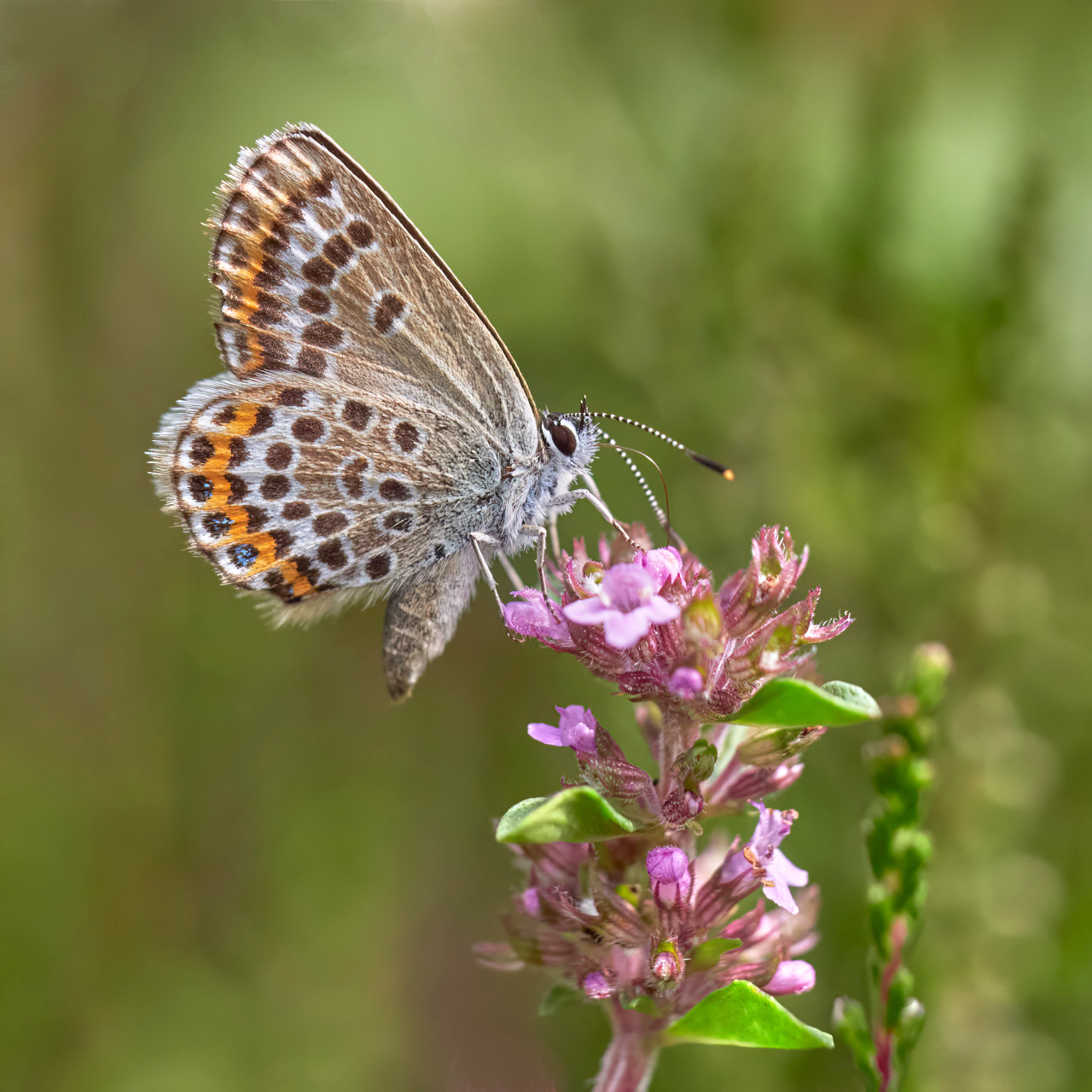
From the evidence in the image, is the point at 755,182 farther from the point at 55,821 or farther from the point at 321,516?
the point at 55,821

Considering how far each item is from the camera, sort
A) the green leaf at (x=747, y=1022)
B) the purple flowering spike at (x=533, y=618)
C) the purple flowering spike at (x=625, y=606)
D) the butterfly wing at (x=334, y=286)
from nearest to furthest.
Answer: the green leaf at (x=747, y=1022) < the purple flowering spike at (x=625, y=606) < the purple flowering spike at (x=533, y=618) < the butterfly wing at (x=334, y=286)

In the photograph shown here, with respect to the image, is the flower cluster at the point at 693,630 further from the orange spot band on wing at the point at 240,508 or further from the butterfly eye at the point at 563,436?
the orange spot band on wing at the point at 240,508

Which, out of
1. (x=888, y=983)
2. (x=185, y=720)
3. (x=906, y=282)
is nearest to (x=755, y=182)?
(x=906, y=282)

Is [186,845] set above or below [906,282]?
below

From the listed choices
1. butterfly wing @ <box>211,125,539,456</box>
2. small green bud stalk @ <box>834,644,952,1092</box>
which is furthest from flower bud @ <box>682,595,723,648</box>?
butterfly wing @ <box>211,125,539,456</box>

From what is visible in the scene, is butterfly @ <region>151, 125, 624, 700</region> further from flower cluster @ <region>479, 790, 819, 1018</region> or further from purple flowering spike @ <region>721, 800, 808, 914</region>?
purple flowering spike @ <region>721, 800, 808, 914</region>

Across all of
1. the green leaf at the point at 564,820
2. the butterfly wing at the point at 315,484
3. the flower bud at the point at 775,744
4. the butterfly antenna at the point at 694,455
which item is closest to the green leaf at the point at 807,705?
the flower bud at the point at 775,744

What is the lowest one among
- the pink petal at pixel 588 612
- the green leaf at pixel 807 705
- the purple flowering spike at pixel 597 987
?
the purple flowering spike at pixel 597 987
